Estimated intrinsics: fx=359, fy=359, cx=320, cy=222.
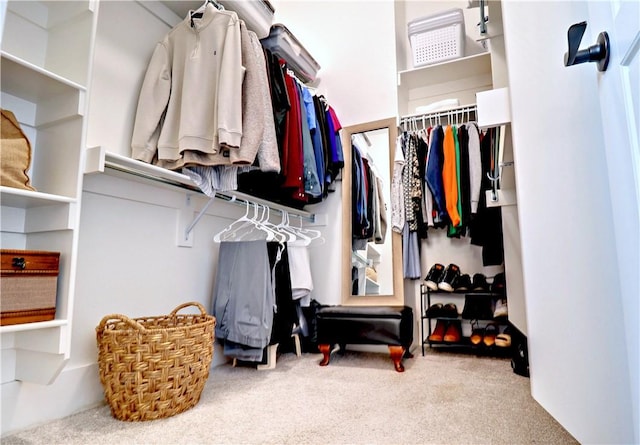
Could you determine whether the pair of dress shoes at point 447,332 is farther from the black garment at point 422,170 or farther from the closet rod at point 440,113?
the closet rod at point 440,113

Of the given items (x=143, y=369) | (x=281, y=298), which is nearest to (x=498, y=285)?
(x=281, y=298)

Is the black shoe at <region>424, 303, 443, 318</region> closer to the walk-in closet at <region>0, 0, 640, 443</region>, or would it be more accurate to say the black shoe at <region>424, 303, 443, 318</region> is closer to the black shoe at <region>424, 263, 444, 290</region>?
the walk-in closet at <region>0, 0, 640, 443</region>

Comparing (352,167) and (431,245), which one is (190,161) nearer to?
(352,167)

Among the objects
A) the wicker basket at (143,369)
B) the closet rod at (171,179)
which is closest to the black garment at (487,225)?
the closet rod at (171,179)

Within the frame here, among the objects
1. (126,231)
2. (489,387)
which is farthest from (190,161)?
(489,387)

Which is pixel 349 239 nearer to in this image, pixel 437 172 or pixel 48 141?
pixel 437 172

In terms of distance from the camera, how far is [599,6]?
637 millimetres

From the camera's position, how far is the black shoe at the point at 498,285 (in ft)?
7.53

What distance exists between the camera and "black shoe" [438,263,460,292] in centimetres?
241

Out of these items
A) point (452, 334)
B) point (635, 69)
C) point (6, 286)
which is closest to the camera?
point (635, 69)

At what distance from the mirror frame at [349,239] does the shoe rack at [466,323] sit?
22cm

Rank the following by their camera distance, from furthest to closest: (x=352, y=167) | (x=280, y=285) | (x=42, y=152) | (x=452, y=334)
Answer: (x=352, y=167)
(x=452, y=334)
(x=280, y=285)
(x=42, y=152)

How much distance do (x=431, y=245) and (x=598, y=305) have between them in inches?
85.7

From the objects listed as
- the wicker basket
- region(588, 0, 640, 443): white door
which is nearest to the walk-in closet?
region(588, 0, 640, 443): white door
